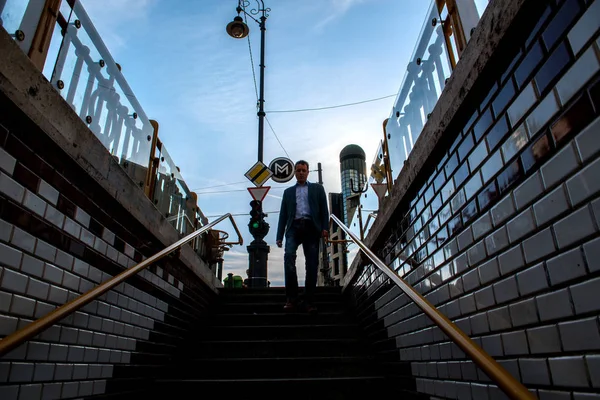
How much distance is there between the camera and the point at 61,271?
219 cm

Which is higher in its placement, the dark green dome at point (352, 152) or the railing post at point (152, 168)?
the dark green dome at point (352, 152)

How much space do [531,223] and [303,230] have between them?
3.13 metres

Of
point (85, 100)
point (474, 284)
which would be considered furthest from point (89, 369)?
point (474, 284)

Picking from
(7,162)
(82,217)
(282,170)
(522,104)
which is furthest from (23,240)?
(282,170)

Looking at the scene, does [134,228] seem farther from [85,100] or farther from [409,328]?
[409,328]

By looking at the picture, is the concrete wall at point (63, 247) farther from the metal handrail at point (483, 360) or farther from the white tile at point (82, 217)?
the metal handrail at point (483, 360)

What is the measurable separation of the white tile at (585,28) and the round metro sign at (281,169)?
7787 mm

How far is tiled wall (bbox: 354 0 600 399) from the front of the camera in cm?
123

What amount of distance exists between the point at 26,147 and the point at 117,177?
923mm

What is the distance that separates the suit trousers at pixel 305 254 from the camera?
14.5 feet

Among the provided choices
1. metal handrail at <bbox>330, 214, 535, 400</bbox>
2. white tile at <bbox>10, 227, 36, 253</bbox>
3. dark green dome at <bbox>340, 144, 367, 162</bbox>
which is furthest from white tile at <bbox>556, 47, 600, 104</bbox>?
dark green dome at <bbox>340, 144, 367, 162</bbox>

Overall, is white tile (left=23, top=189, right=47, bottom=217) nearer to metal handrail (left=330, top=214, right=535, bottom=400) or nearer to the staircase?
the staircase

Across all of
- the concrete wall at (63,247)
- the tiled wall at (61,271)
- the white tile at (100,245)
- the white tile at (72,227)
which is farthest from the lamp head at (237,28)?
the white tile at (72,227)

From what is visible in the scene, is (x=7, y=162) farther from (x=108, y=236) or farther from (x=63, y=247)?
(x=108, y=236)
